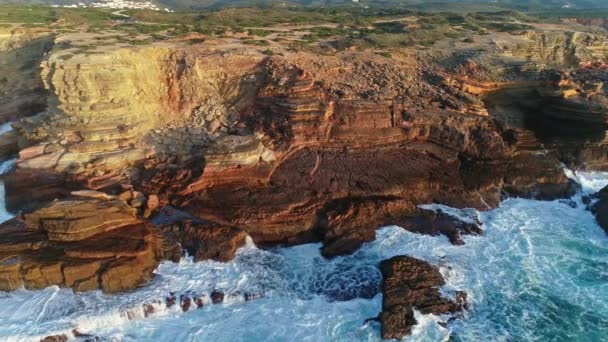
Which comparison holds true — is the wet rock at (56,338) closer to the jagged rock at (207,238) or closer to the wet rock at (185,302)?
the wet rock at (185,302)

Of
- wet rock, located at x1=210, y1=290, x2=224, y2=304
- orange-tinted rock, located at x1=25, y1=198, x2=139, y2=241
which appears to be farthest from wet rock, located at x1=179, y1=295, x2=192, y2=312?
orange-tinted rock, located at x1=25, y1=198, x2=139, y2=241

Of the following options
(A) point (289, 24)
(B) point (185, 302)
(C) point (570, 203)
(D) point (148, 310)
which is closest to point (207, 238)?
(B) point (185, 302)

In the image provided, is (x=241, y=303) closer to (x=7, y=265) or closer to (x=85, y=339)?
(x=85, y=339)

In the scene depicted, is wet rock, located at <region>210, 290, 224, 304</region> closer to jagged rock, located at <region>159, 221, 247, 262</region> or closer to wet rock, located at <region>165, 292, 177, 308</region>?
wet rock, located at <region>165, 292, 177, 308</region>

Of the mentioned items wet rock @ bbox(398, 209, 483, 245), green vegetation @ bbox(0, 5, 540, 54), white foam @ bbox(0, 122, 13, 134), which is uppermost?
green vegetation @ bbox(0, 5, 540, 54)

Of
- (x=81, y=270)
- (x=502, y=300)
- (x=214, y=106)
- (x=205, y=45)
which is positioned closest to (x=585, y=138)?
(x=502, y=300)

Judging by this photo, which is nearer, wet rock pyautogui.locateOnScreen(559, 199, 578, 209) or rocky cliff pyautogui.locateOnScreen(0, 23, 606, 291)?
rocky cliff pyautogui.locateOnScreen(0, 23, 606, 291)

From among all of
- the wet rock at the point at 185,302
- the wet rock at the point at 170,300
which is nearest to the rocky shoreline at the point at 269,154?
the wet rock at the point at 170,300
